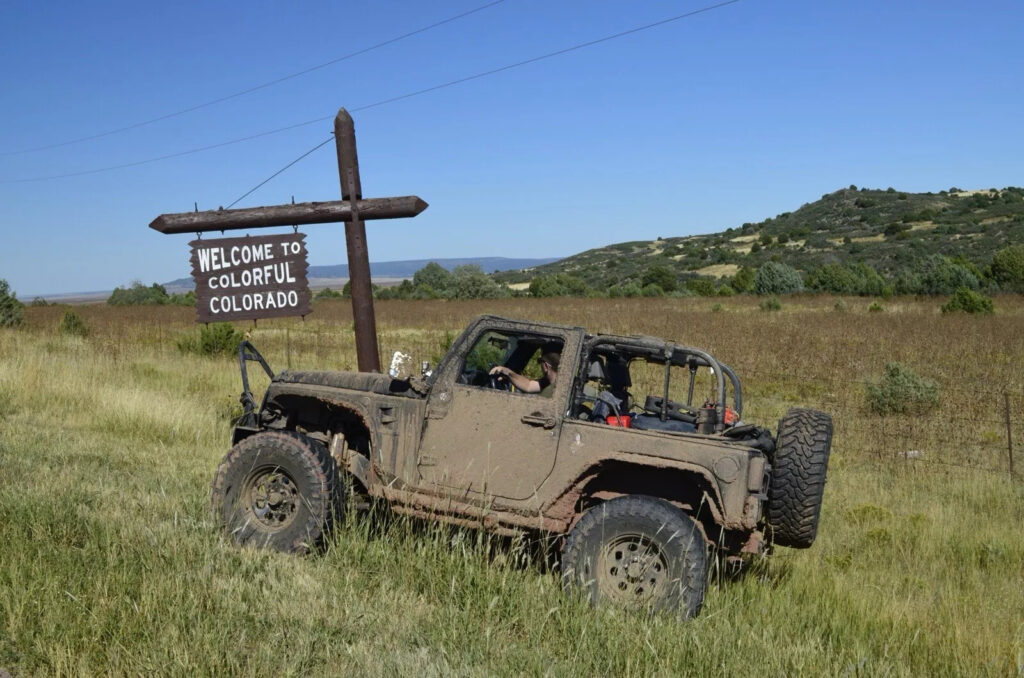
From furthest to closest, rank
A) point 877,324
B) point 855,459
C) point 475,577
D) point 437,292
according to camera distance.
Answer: point 437,292 → point 877,324 → point 855,459 → point 475,577

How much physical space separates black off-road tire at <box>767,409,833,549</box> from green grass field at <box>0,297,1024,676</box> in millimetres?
517

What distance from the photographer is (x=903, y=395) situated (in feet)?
49.5

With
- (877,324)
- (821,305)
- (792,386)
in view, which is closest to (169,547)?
(792,386)

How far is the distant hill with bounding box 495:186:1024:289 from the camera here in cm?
6331

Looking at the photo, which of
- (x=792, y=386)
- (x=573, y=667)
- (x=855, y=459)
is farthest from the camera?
(x=792, y=386)

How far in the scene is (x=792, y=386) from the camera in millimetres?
17766

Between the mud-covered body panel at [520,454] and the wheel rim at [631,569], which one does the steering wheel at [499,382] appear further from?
the wheel rim at [631,569]

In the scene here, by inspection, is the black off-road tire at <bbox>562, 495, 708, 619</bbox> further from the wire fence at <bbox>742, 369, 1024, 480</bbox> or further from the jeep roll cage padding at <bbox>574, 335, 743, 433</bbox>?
the wire fence at <bbox>742, 369, 1024, 480</bbox>

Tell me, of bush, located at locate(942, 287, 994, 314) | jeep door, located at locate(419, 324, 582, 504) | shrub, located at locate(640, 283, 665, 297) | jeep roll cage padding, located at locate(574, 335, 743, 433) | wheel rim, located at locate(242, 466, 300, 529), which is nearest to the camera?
jeep door, located at locate(419, 324, 582, 504)

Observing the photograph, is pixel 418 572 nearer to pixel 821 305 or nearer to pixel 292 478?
pixel 292 478

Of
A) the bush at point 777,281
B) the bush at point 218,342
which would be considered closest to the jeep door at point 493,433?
the bush at point 218,342

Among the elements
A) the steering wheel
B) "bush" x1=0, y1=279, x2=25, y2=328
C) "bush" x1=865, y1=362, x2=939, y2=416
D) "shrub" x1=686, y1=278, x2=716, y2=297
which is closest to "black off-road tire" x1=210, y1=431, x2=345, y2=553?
the steering wheel

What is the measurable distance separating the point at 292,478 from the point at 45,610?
1.93 metres

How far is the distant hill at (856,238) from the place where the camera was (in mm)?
63312
